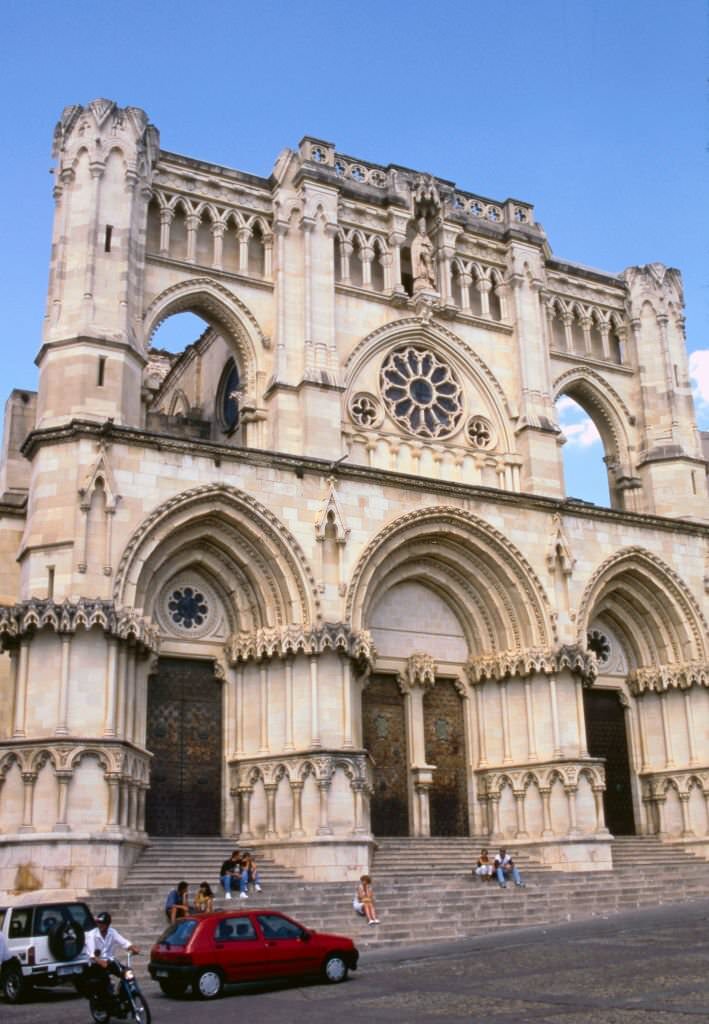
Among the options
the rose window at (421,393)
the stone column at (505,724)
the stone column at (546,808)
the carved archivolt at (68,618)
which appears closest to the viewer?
the carved archivolt at (68,618)

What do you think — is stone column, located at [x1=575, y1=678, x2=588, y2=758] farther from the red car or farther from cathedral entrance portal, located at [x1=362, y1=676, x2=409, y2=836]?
the red car

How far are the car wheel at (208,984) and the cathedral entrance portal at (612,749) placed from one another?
55.4 feet

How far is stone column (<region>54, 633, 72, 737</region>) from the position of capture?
21.2m

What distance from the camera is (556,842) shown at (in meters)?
26.0

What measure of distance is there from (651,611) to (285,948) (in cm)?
1850

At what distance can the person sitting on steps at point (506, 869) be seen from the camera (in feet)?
78.2

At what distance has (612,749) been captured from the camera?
30484mm

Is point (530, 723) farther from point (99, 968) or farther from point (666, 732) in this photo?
point (99, 968)

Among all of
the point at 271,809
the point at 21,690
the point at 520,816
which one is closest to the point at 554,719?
the point at 520,816

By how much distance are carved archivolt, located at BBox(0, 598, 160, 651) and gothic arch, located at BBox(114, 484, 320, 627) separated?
1.63 m

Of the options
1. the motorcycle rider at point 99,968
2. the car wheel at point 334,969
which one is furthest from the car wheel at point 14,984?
the car wheel at point 334,969

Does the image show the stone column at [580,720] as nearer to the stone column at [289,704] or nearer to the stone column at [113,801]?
the stone column at [289,704]

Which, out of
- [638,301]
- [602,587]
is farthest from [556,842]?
[638,301]

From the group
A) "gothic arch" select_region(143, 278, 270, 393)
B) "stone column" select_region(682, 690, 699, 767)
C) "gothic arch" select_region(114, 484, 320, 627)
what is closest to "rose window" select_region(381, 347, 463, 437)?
"gothic arch" select_region(143, 278, 270, 393)
